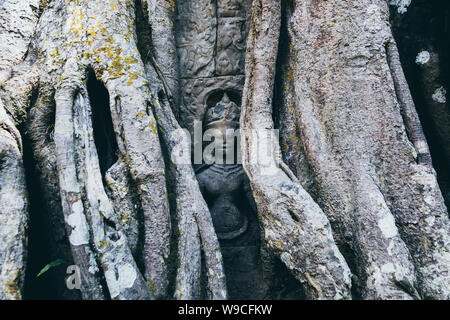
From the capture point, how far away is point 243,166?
1944 mm

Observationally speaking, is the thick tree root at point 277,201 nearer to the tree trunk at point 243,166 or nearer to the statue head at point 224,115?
the tree trunk at point 243,166

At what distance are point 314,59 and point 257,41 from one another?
363 mm

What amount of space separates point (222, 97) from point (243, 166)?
2.37ft

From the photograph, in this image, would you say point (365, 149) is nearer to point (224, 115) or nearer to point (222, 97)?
point (224, 115)

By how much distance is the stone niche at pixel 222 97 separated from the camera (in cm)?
223

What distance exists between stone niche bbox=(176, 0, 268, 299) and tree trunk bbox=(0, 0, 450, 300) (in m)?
0.02

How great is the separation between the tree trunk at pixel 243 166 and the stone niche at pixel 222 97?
0.8 inches

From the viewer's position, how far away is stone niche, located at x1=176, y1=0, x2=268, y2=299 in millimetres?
2230

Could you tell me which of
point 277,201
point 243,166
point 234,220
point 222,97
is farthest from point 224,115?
point 277,201

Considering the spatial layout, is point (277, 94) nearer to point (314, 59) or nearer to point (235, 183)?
point (314, 59)

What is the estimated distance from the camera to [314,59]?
6.44 ft

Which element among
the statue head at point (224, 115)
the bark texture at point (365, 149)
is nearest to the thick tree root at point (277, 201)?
the bark texture at point (365, 149)
